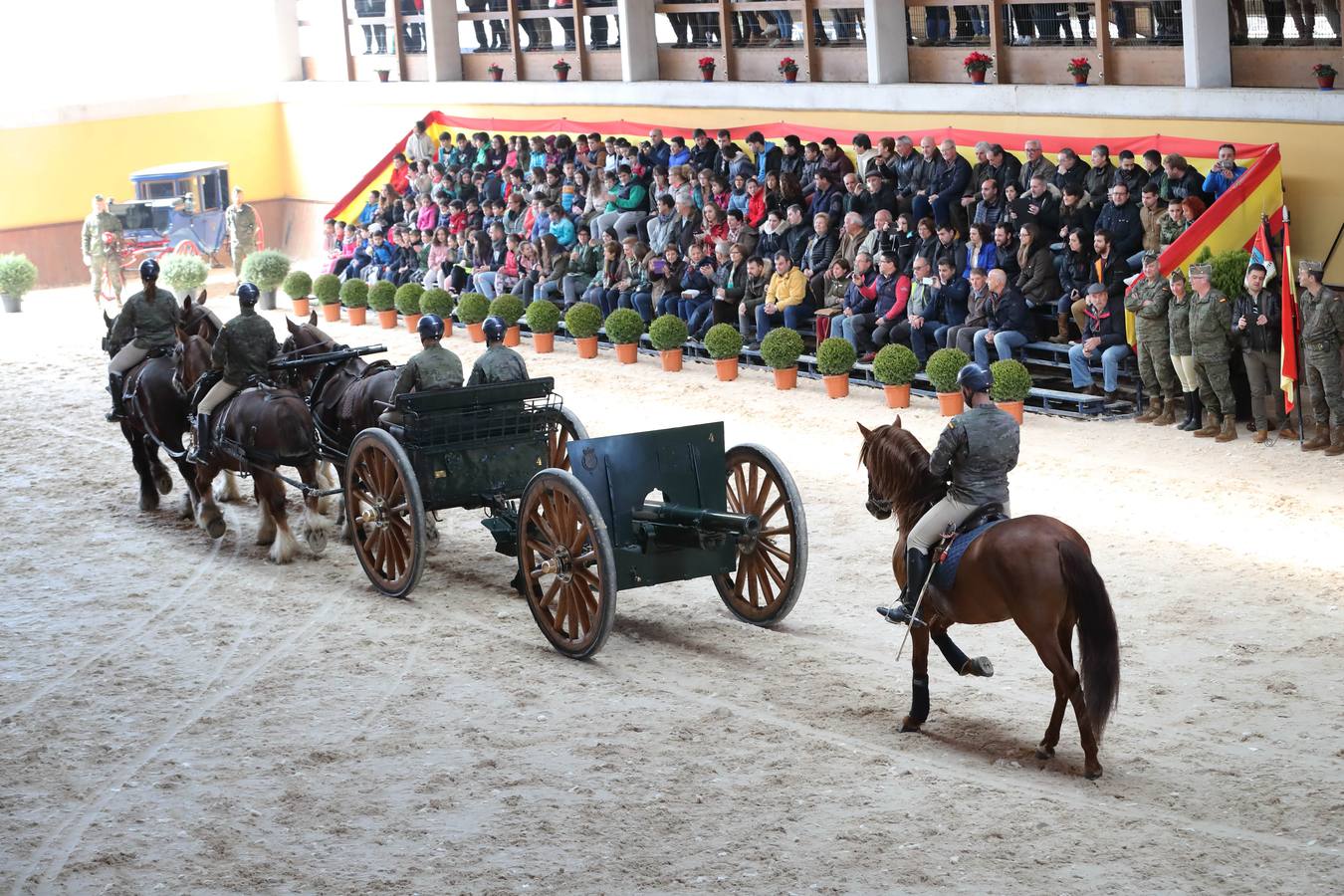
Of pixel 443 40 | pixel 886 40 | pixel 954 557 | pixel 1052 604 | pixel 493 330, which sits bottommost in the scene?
pixel 1052 604

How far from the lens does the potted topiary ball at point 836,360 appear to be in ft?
51.4

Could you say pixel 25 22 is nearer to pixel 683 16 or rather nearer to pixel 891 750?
pixel 683 16

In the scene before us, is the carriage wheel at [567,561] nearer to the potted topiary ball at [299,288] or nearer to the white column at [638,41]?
the potted topiary ball at [299,288]

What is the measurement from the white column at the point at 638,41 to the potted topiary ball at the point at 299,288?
5.40m

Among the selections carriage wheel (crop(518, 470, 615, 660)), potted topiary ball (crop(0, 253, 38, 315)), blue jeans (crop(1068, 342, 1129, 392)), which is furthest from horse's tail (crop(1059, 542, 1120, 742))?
potted topiary ball (crop(0, 253, 38, 315))

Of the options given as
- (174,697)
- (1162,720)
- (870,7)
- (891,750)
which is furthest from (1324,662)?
(870,7)

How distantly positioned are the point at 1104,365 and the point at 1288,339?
182 cm

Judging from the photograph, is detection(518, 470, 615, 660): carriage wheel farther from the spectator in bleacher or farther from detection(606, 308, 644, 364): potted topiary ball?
detection(606, 308, 644, 364): potted topiary ball

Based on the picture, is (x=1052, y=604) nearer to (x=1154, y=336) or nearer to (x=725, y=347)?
(x=1154, y=336)

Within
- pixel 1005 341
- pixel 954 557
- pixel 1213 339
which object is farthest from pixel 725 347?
pixel 954 557

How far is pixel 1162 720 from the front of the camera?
26.6ft

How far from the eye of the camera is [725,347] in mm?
16875

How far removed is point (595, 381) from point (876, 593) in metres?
7.44

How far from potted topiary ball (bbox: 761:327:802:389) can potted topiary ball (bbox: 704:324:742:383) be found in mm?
545
